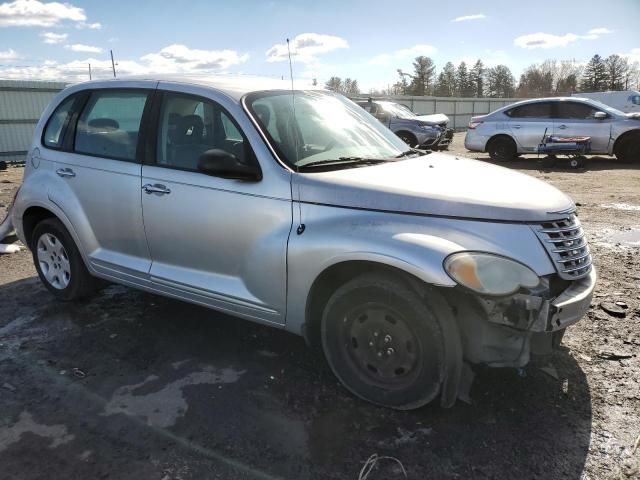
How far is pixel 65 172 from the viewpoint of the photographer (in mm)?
4277

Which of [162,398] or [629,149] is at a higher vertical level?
[629,149]

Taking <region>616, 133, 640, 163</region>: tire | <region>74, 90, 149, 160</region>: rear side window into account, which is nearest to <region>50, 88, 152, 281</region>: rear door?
<region>74, 90, 149, 160</region>: rear side window

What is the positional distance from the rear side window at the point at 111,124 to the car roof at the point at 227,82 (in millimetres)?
132

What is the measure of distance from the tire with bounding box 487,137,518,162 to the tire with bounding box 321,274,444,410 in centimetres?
1248

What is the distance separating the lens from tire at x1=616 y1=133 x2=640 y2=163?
42.4ft

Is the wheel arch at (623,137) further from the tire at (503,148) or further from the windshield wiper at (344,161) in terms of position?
the windshield wiper at (344,161)

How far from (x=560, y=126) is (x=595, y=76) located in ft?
219

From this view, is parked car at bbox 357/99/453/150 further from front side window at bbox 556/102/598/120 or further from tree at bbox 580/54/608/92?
tree at bbox 580/54/608/92

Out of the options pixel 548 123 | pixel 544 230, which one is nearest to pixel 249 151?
pixel 544 230

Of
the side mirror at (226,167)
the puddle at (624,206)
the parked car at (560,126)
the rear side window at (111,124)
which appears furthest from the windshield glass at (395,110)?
the side mirror at (226,167)

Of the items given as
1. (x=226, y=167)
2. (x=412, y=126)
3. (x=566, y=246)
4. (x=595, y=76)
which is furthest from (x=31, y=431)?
(x=595, y=76)

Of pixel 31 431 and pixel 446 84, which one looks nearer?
pixel 31 431

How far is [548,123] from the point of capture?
43.9 feet

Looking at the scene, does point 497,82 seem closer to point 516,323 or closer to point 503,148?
point 503,148
